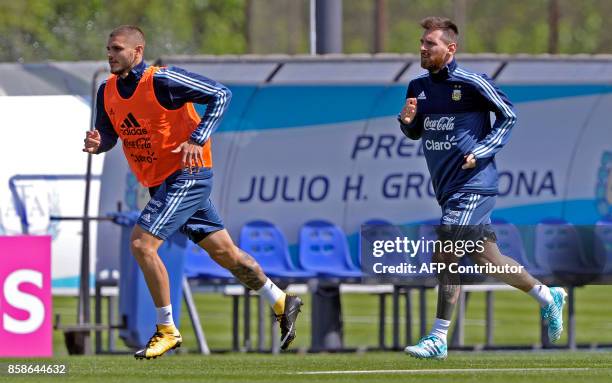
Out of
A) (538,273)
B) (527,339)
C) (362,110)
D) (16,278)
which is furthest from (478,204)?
(527,339)

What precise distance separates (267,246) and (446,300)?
616 centimetres

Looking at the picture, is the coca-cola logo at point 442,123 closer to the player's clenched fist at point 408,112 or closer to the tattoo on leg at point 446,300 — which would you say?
the player's clenched fist at point 408,112

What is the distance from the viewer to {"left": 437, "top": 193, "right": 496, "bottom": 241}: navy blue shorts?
1217 centimetres

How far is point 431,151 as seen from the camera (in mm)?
12414

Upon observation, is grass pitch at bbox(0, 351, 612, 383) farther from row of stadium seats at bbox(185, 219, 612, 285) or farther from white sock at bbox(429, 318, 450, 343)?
row of stadium seats at bbox(185, 219, 612, 285)

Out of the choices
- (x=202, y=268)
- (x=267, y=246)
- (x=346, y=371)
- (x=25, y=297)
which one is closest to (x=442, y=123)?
(x=346, y=371)

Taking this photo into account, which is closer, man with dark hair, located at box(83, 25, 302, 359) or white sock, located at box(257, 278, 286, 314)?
man with dark hair, located at box(83, 25, 302, 359)

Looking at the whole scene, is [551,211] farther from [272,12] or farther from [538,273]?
[272,12]

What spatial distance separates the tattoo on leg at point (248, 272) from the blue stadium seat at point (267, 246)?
5.20m

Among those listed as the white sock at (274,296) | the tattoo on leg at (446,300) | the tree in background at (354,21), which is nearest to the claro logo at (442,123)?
the tattoo on leg at (446,300)

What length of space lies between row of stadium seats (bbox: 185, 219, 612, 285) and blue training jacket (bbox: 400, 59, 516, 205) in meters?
5.12

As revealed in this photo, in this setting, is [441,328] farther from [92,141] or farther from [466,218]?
[92,141]

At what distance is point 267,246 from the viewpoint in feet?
60.2

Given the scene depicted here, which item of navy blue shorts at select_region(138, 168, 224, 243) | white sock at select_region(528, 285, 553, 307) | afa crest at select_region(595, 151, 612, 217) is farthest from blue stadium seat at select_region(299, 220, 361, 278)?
navy blue shorts at select_region(138, 168, 224, 243)
